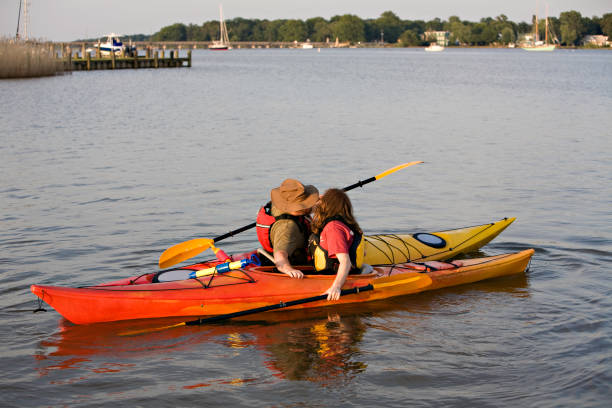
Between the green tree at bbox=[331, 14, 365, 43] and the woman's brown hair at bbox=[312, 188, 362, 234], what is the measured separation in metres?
194

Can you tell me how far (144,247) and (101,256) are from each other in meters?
0.53

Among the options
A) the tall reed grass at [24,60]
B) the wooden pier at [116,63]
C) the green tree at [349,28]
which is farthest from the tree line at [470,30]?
the tall reed grass at [24,60]

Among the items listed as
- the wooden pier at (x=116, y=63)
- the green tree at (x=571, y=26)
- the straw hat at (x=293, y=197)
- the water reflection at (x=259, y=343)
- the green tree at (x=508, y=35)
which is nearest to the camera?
the water reflection at (x=259, y=343)

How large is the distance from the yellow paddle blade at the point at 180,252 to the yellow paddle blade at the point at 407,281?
1.75m

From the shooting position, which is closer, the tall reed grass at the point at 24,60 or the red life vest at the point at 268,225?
the red life vest at the point at 268,225

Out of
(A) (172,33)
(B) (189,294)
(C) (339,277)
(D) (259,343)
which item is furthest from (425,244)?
(A) (172,33)

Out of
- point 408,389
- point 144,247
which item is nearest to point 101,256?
point 144,247

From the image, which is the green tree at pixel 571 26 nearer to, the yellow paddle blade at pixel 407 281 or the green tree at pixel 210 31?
the green tree at pixel 210 31

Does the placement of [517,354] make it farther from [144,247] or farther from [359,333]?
[144,247]

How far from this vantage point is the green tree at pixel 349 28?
194 m

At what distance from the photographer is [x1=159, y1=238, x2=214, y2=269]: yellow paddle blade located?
22.1 ft

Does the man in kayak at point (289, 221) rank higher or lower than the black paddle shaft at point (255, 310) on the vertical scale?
higher

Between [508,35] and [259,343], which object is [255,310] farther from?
[508,35]

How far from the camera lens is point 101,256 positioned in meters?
7.70
